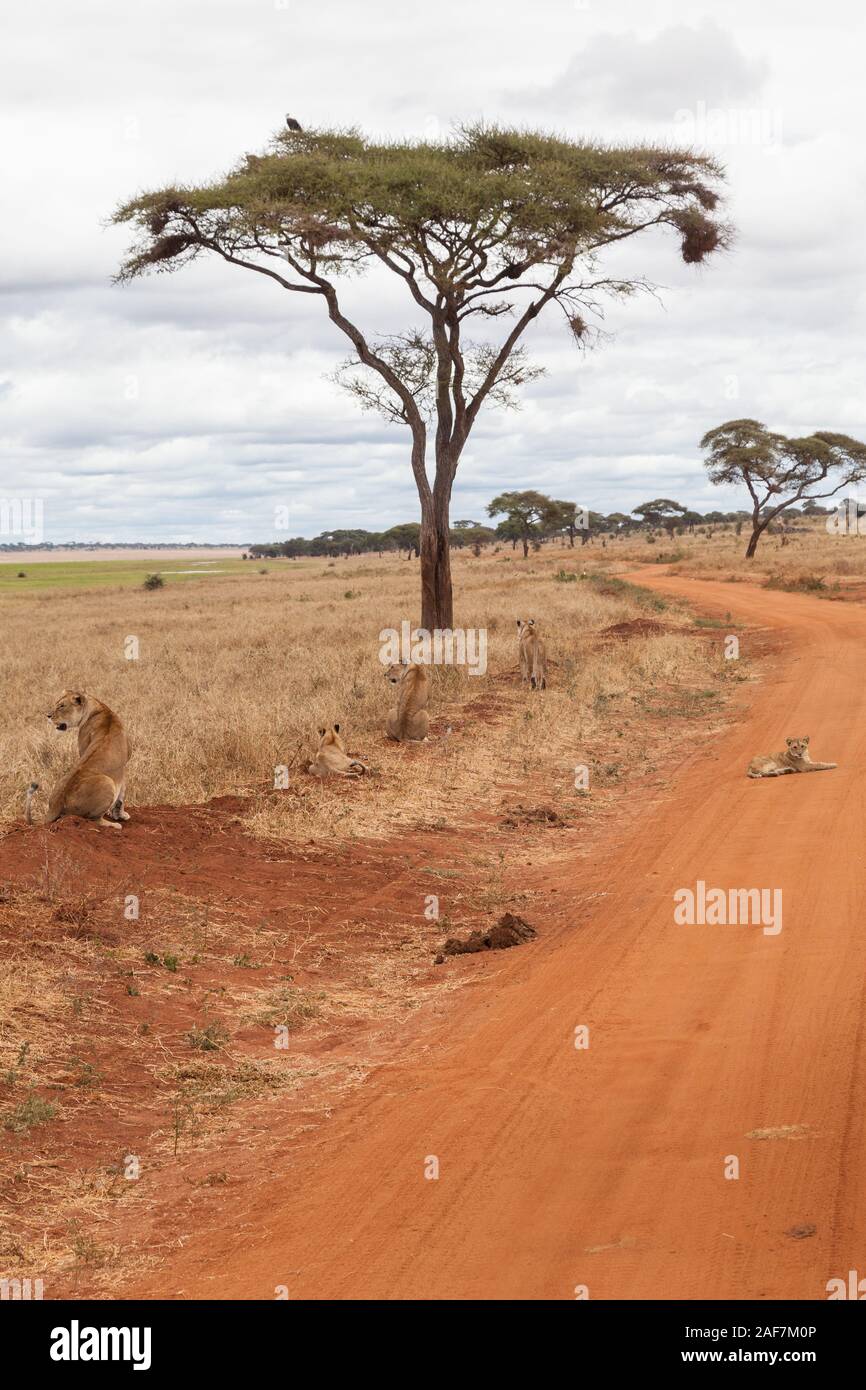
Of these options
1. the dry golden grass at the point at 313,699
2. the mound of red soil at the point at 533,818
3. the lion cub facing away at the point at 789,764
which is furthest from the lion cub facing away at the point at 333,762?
the lion cub facing away at the point at 789,764

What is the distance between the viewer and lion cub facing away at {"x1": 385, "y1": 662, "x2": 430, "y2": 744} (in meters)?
15.0

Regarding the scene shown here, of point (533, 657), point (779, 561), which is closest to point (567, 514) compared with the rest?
point (779, 561)

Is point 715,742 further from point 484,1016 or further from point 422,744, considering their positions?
point 484,1016

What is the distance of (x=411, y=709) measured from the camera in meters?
15.1

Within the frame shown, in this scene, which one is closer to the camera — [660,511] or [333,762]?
[333,762]

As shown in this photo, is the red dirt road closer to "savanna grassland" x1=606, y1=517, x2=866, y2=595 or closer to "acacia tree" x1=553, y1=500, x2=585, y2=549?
"savanna grassland" x1=606, y1=517, x2=866, y2=595

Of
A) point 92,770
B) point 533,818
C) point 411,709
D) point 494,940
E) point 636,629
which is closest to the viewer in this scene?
point 494,940

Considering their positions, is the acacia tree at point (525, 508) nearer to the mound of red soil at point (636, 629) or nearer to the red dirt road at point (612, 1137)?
the mound of red soil at point (636, 629)

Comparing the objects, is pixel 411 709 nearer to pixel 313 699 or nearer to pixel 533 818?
pixel 313 699

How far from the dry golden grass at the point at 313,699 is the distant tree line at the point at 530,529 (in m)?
35.5

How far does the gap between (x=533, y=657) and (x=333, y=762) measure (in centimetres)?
668

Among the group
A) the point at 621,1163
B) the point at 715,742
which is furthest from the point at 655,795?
the point at 621,1163

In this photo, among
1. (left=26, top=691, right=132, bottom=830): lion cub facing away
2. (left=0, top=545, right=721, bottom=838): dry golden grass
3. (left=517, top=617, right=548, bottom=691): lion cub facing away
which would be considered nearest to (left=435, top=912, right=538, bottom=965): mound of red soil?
(left=0, top=545, right=721, bottom=838): dry golden grass

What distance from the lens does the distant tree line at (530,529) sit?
→ 84.4 meters
